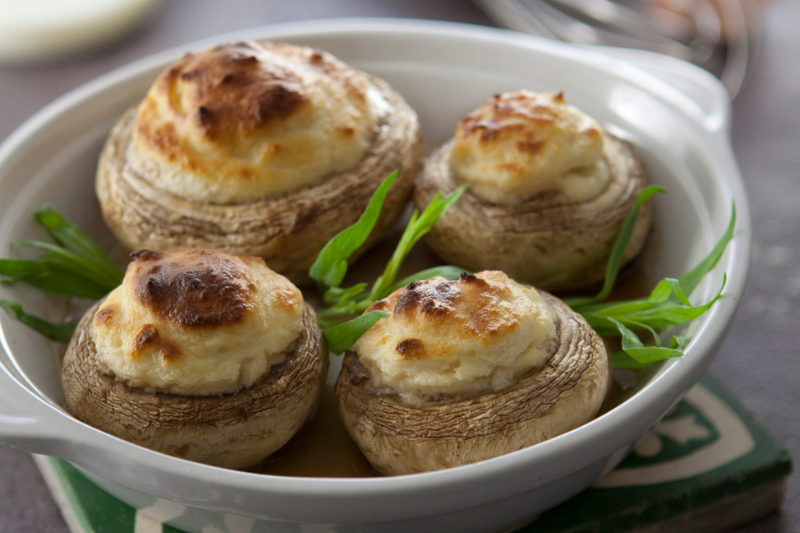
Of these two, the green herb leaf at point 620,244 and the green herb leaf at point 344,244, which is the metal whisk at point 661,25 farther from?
the green herb leaf at point 344,244

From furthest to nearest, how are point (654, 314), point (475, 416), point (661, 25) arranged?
point (661, 25)
point (654, 314)
point (475, 416)

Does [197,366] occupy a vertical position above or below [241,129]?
below

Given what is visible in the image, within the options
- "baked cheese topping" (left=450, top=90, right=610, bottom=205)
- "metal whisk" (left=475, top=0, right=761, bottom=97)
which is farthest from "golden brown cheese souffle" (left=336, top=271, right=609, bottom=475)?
"metal whisk" (left=475, top=0, right=761, bottom=97)

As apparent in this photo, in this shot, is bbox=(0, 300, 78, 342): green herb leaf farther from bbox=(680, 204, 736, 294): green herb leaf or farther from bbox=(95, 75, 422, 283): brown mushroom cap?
bbox=(680, 204, 736, 294): green herb leaf

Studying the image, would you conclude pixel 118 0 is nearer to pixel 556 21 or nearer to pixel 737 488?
pixel 556 21

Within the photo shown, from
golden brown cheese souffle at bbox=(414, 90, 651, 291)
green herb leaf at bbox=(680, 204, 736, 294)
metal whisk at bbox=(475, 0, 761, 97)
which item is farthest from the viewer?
metal whisk at bbox=(475, 0, 761, 97)

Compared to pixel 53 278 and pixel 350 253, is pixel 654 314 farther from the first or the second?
pixel 53 278

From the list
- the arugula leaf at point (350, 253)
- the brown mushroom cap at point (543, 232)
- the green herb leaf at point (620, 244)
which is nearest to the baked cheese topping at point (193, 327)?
the arugula leaf at point (350, 253)

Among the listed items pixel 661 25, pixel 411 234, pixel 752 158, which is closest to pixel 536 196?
pixel 411 234
